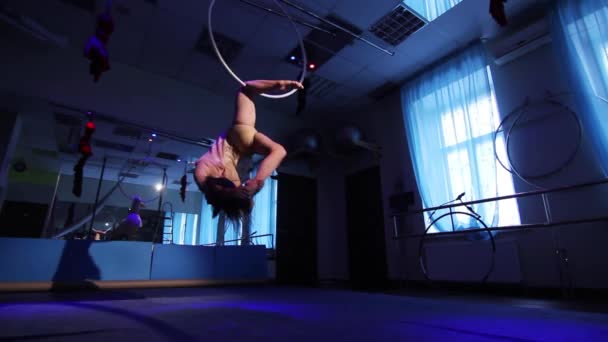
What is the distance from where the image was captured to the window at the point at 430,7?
13.2ft

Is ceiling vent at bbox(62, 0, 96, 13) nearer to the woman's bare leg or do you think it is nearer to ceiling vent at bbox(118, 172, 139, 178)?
the woman's bare leg

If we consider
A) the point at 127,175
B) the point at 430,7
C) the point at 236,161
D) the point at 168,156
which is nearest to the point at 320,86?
the point at 430,7

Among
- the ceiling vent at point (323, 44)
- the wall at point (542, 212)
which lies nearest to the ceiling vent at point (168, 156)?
the ceiling vent at point (323, 44)

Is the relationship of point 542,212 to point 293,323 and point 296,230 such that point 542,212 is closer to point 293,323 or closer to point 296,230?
point 293,323

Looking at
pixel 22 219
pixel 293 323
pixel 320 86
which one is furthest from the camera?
pixel 22 219

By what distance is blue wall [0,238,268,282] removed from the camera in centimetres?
356

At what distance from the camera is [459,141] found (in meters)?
4.48

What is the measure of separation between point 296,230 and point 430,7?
461cm

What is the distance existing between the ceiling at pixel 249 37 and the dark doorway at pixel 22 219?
179 centimetres

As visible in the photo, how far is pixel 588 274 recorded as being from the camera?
3.19 meters

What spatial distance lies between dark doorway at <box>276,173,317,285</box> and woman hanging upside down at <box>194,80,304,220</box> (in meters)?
3.90

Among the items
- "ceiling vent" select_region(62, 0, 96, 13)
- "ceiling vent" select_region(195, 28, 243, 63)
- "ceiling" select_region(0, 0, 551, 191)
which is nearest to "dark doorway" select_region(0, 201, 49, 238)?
"ceiling" select_region(0, 0, 551, 191)

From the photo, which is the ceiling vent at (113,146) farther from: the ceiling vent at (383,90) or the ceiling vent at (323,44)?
the ceiling vent at (383,90)

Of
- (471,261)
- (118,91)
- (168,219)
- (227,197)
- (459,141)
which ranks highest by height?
(118,91)
